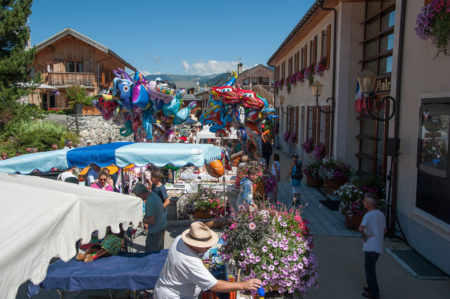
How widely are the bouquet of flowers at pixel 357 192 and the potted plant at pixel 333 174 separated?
2179 millimetres

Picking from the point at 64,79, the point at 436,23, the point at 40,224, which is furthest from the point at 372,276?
the point at 64,79

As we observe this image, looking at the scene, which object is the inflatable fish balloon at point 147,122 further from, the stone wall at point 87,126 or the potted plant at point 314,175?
the stone wall at point 87,126

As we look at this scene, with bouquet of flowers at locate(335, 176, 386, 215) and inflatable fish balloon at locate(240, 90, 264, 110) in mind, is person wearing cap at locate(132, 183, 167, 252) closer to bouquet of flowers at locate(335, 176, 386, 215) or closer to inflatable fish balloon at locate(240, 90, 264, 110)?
bouquet of flowers at locate(335, 176, 386, 215)

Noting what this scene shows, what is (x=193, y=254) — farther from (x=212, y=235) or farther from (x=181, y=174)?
(x=181, y=174)

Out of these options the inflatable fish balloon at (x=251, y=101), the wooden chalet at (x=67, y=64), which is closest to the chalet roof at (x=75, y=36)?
the wooden chalet at (x=67, y=64)

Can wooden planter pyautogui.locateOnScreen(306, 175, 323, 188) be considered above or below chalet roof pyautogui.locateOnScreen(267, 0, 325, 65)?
below

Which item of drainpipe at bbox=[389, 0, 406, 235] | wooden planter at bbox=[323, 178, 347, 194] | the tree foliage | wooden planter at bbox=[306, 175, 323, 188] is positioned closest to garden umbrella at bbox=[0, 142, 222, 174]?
drainpipe at bbox=[389, 0, 406, 235]

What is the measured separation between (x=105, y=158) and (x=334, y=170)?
698 centimetres

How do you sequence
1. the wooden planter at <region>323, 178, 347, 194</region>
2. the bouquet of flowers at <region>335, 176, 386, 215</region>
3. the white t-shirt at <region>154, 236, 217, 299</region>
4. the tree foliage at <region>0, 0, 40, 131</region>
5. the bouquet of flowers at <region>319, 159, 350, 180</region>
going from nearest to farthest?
the white t-shirt at <region>154, 236, 217, 299</region>
the bouquet of flowers at <region>335, 176, 386, 215</region>
the bouquet of flowers at <region>319, 159, 350, 180</region>
the wooden planter at <region>323, 178, 347, 194</region>
the tree foliage at <region>0, 0, 40, 131</region>

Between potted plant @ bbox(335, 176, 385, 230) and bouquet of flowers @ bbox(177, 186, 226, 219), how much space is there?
108 inches

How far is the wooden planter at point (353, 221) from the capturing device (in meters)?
7.51

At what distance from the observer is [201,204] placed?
8.21 m

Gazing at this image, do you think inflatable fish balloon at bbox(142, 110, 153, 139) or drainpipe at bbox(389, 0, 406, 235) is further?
inflatable fish balloon at bbox(142, 110, 153, 139)

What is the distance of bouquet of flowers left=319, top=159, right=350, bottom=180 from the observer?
10.2 metres
